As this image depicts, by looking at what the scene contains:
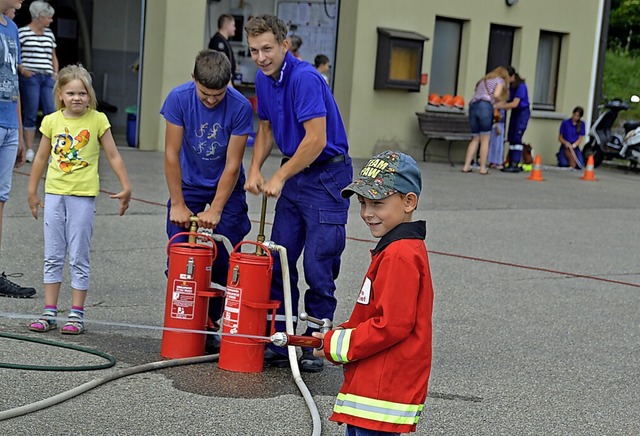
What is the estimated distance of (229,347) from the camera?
221 inches

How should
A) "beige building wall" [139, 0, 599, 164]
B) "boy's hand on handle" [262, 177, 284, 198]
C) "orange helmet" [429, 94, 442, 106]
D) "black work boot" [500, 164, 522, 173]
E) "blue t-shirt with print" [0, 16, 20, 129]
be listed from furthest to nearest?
"orange helmet" [429, 94, 442, 106]
"black work boot" [500, 164, 522, 173]
"beige building wall" [139, 0, 599, 164]
"blue t-shirt with print" [0, 16, 20, 129]
"boy's hand on handle" [262, 177, 284, 198]

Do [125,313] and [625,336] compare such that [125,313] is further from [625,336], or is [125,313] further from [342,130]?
[625,336]

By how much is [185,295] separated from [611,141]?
18.4 metres

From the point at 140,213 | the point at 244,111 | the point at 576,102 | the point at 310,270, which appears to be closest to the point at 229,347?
the point at 310,270

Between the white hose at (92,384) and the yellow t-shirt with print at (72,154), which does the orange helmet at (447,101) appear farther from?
the white hose at (92,384)

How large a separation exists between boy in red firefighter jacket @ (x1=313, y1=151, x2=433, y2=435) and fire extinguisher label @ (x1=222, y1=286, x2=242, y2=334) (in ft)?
6.52

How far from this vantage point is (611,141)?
74.5ft

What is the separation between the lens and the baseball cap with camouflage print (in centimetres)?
363

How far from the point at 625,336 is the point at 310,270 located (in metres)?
2.64

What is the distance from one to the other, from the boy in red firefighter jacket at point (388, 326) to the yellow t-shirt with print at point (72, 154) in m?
2.87

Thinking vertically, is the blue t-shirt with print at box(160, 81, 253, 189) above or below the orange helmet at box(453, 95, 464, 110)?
below

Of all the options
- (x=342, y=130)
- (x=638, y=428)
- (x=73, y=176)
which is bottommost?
(x=638, y=428)

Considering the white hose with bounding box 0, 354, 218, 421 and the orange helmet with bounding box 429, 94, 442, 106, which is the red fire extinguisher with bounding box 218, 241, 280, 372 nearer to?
the white hose with bounding box 0, 354, 218, 421

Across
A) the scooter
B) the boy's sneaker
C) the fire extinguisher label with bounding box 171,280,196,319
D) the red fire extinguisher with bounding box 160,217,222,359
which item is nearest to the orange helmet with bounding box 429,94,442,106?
the scooter
